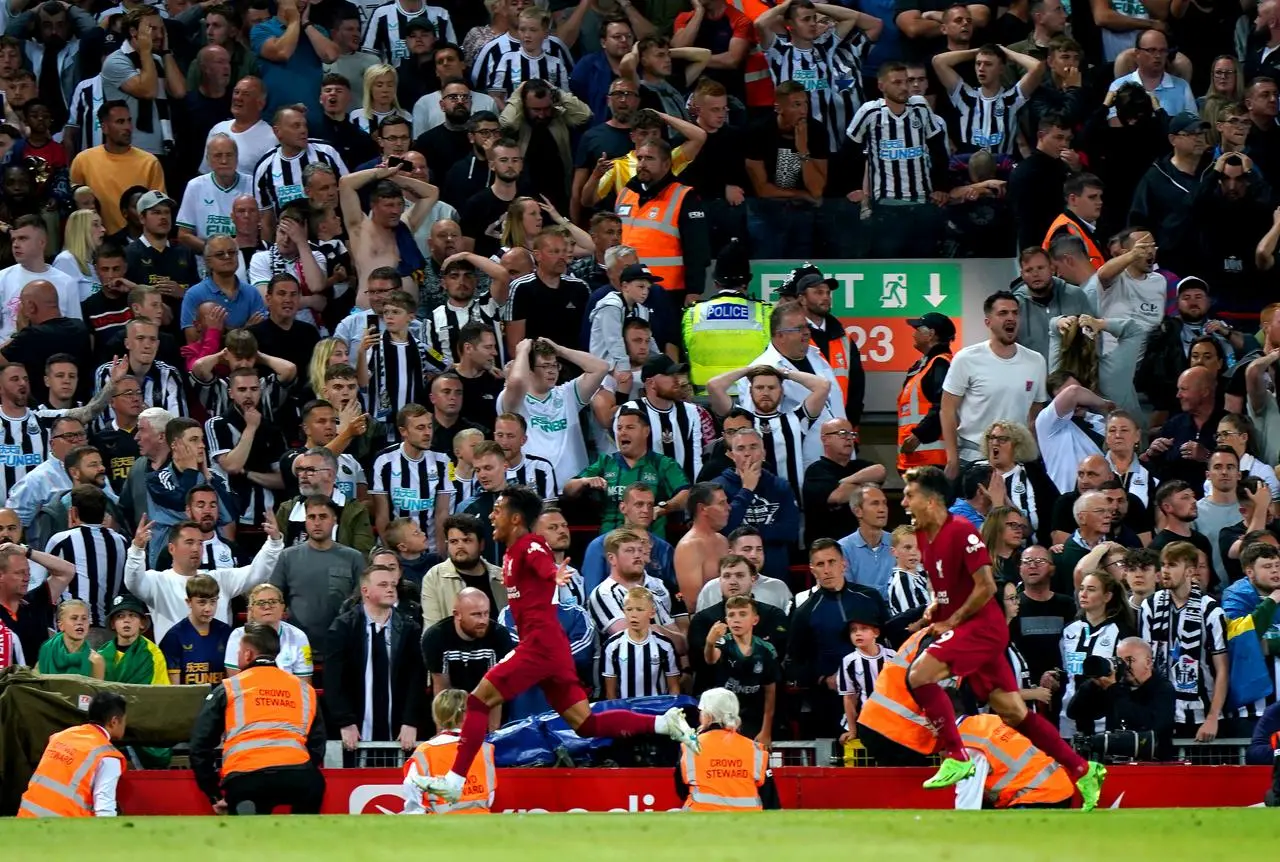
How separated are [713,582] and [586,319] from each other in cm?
284

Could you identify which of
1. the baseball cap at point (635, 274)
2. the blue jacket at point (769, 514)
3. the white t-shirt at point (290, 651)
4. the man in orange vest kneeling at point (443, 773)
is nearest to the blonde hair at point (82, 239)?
the baseball cap at point (635, 274)

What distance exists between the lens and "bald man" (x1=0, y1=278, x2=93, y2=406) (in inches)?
581

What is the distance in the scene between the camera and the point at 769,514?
13406 mm

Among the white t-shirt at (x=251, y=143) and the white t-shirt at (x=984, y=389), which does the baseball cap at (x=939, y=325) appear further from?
the white t-shirt at (x=251, y=143)

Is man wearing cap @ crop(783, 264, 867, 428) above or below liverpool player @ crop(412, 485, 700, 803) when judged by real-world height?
above

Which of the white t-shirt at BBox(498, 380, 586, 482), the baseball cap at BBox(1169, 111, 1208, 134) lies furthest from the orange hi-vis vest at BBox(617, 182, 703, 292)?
the baseball cap at BBox(1169, 111, 1208, 134)

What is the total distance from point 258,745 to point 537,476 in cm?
353

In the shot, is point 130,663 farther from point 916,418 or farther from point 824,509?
point 916,418

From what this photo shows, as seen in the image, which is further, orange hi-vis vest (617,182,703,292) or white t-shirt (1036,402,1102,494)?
orange hi-vis vest (617,182,703,292)

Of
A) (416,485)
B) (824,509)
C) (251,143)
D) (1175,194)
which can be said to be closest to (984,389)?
(824,509)

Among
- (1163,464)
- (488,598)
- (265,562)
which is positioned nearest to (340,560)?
(265,562)

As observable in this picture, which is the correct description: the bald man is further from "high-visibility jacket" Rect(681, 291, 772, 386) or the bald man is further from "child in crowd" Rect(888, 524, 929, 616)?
"child in crowd" Rect(888, 524, 929, 616)

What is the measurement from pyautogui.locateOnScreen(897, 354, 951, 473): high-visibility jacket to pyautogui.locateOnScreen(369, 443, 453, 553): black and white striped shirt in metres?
3.17

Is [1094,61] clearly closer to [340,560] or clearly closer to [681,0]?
[681,0]
